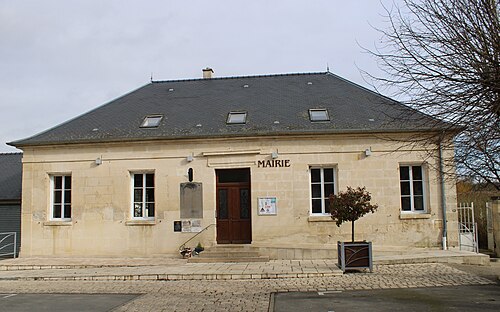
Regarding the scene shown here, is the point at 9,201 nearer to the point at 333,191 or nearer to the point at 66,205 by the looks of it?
the point at 66,205

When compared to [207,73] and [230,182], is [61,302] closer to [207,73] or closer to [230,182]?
[230,182]

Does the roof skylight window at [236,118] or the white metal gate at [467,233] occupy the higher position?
the roof skylight window at [236,118]

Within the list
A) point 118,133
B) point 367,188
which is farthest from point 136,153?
point 367,188

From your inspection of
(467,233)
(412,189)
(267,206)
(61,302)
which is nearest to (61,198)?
(267,206)

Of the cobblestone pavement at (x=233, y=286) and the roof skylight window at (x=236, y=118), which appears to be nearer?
the cobblestone pavement at (x=233, y=286)

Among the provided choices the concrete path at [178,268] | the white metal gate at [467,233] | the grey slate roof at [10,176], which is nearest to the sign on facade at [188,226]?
the concrete path at [178,268]

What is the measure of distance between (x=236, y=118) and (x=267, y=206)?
10.3ft

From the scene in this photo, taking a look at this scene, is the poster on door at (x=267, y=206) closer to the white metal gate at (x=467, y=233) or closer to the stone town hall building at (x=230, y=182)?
the stone town hall building at (x=230, y=182)

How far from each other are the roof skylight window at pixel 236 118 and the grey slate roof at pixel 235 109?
18 centimetres

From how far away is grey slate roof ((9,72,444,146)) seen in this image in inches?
609

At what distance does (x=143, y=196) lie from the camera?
52.3ft

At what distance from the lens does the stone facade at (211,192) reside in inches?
588

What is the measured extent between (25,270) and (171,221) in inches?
170

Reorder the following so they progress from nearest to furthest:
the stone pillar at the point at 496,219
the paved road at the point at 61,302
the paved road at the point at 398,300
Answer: the paved road at the point at 398,300
the paved road at the point at 61,302
the stone pillar at the point at 496,219
